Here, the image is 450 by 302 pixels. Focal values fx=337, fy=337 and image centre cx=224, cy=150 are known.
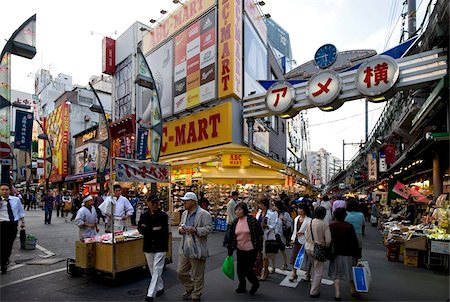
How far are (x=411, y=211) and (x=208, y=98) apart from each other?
35.4 ft

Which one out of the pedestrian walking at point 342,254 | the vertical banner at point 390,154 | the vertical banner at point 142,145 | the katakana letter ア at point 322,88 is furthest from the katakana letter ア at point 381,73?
the vertical banner at point 142,145

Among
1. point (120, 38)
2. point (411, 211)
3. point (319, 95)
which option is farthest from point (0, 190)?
point (120, 38)

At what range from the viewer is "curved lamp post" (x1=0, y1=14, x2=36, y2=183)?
9086mm

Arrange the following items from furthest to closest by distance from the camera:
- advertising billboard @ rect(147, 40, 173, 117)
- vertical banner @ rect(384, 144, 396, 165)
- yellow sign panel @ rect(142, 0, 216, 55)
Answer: advertising billboard @ rect(147, 40, 173, 117), vertical banner @ rect(384, 144, 396, 165), yellow sign panel @ rect(142, 0, 216, 55)

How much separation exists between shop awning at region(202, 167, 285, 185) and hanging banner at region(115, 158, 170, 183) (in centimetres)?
697

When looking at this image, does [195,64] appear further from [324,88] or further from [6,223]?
[6,223]

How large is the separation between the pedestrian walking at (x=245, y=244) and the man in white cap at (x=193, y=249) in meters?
0.68

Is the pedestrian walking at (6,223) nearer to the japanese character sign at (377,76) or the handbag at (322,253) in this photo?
the handbag at (322,253)

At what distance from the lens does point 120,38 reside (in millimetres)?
26859

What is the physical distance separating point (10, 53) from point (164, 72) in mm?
12075

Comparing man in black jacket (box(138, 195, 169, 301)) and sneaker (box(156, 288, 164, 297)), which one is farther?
sneaker (box(156, 288, 164, 297))

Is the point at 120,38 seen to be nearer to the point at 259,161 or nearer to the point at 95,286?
the point at 259,161

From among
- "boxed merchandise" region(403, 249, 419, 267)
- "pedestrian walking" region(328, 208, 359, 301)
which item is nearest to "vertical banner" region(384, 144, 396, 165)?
"boxed merchandise" region(403, 249, 419, 267)

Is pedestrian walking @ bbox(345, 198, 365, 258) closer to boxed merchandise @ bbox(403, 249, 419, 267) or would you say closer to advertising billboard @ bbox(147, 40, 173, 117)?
boxed merchandise @ bbox(403, 249, 419, 267)
